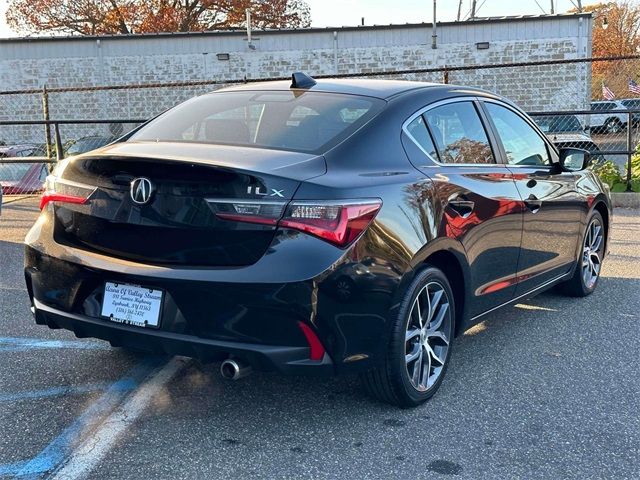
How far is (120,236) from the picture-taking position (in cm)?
303

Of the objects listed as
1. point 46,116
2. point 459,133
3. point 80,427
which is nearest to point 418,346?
point 459,133

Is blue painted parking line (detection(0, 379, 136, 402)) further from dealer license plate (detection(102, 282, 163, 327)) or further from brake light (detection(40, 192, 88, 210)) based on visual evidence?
brake light (detection(40, 192, 88, 210))

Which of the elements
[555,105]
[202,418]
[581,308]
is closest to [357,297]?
[202,418]

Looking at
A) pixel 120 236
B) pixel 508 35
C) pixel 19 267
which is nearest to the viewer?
pixel 120 236

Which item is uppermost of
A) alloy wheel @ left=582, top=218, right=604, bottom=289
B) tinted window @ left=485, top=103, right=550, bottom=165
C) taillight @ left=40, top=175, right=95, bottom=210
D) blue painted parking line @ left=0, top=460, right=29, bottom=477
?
tinted window @ left=485, top=103, right=550, bottom=165

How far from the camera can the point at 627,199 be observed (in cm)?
1016

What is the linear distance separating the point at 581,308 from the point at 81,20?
3608 cm

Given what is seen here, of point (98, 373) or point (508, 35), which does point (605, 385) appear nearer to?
point (98, 373)

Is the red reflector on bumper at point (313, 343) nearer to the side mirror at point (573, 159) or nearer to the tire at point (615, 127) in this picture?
the side mirror at point (573, 159)

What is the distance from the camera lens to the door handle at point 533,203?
424cm

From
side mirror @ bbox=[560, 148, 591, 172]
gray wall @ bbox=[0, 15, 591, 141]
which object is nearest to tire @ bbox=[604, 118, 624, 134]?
side mirror @ bbox=[560, 148, 591, 172]

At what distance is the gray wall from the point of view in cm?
2567

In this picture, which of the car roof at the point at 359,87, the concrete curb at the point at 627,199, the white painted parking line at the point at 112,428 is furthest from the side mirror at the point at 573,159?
the concrete curb at the point at 627,199

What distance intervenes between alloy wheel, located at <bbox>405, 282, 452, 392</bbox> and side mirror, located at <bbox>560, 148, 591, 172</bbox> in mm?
1909
